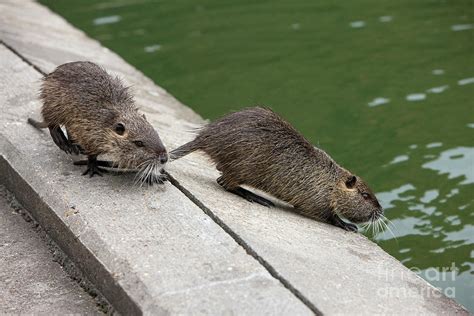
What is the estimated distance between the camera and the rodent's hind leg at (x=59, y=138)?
5.48m

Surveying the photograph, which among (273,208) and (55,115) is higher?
(55,115)

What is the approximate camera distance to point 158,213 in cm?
480

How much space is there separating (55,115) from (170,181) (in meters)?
0.86

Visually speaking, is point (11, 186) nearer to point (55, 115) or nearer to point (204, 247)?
point (55, 115)

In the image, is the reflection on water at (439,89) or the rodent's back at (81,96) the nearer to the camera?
the rodent's back at (81,96)

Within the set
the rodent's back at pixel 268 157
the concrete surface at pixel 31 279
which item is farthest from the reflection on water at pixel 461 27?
the concrete surface at pixel 31 279

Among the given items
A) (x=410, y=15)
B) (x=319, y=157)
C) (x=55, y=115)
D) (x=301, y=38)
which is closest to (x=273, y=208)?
(x=319, y=157)

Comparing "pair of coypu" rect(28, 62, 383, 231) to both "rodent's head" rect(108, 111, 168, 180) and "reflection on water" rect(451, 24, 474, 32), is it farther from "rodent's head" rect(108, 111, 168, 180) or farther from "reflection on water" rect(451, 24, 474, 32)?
"reflection on water" rect(451, 24, 474, 32)

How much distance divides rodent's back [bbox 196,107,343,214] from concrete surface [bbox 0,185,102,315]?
4.07 feet

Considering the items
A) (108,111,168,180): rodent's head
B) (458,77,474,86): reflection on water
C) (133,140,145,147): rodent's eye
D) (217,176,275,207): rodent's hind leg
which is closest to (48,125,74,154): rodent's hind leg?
(108,111,168,180): rodent's head

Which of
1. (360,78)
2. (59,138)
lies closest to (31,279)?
(59,138)

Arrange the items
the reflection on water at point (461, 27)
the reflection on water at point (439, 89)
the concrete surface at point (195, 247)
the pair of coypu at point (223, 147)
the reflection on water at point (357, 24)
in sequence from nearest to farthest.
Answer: the concrete surface at point (195, 247), the pair of coypu at point (223, 147), the reflection on water at point (439, 89), the reflection on water at point (461, 27), the reflection on water at point (357, 24)

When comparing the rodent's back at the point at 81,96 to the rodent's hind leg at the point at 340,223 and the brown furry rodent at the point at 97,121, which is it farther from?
the rodent's hind leg at the point at 340,223

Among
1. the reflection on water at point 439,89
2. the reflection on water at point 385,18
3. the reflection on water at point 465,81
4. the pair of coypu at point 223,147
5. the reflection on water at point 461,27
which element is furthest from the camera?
the reflection on water at point 385,18
